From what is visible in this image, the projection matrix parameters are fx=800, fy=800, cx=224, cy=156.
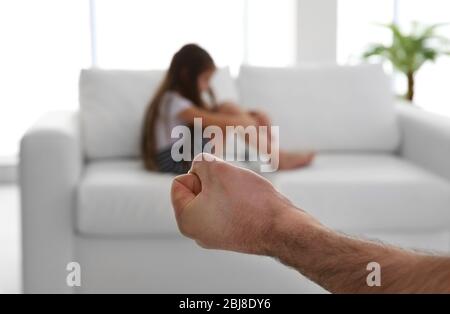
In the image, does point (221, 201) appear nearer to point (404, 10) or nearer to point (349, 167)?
point (349, 167)

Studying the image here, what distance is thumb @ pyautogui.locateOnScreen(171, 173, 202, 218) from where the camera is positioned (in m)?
0.70

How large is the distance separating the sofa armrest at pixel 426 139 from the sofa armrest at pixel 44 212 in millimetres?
1179

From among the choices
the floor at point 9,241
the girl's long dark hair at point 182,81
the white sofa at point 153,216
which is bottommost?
the floor at point 9,241

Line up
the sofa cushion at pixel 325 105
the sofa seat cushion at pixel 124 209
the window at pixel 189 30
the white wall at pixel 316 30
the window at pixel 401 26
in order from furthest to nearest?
the window at pixel 401 26, the window at pixel 189 30, the white wall at pixel 316 30, the sofa cushion at pixel 325 105, the sofa seat cushion at pixel 124 209

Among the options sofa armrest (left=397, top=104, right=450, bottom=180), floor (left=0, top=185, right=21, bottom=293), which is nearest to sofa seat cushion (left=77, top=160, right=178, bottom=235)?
floor (left=0, top=185, right=21, bottom=293)

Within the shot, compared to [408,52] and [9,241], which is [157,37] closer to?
[408,52]

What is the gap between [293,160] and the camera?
2.56 metres

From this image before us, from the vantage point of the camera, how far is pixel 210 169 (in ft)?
2.33

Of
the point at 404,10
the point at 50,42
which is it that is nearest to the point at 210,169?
the point at 50,42

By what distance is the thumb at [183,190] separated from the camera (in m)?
0.70

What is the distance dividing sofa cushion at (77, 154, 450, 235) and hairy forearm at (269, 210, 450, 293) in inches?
61.9

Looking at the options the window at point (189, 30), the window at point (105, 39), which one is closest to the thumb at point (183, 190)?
the window at point (105, 39)

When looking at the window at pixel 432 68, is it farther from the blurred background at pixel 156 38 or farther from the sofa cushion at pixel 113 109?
the sofa cushion at pixel 113 109

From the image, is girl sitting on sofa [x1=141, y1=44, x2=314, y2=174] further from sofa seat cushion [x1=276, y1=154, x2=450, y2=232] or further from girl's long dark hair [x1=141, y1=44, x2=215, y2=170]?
sofa seat cushion [x1=276, y1=154, x2=450, y2=232]
